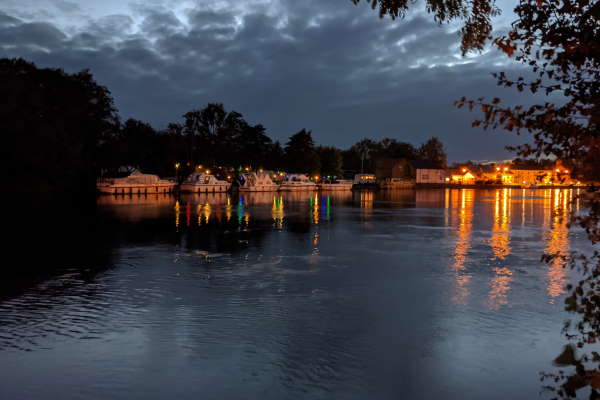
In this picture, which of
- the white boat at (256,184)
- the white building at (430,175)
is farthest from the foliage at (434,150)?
the white boat at (256,184)

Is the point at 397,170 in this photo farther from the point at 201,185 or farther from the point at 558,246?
the point at 558,246

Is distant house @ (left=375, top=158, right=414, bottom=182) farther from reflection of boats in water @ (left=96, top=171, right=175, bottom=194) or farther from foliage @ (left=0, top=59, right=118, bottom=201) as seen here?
foliage @ (left=0, top=59, right=118, bottom=201)

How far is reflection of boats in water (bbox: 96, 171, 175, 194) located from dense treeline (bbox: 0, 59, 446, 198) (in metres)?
2.08

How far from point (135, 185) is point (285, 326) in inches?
2990

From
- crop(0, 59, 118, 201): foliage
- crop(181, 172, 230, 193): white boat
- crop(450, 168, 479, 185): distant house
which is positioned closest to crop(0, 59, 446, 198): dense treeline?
crop(0, 59, 118, 201): foliage

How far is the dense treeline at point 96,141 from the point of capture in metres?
52.2

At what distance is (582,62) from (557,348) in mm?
7055

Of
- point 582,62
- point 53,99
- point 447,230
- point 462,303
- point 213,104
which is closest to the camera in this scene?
point 582,62

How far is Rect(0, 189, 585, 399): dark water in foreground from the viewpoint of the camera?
29.1 ft

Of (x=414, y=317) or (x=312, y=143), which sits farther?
(x=312, y=143)

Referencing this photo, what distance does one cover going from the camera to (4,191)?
173ft

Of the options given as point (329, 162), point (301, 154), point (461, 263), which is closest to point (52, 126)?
point (461, 263)

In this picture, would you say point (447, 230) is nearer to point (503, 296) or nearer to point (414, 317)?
point (503, 296)

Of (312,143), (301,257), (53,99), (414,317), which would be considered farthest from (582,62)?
(312,143)
